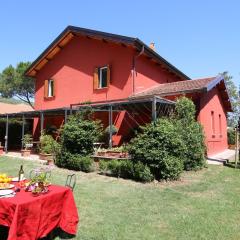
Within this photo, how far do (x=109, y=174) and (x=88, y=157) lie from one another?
59.0 inches

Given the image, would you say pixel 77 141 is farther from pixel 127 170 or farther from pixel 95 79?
pixel 95 79

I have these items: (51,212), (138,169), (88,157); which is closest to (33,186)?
(51,212)

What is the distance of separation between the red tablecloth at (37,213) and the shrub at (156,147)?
5.09 meters

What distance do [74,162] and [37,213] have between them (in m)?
7.98

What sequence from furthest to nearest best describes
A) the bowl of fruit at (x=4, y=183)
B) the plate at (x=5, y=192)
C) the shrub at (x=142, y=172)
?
the shrub at (x=142, y=172), the bowl of fruit at (x=4, y=183), the plate at (x=5, y=192)

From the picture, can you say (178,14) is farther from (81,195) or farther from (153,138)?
(81,195)

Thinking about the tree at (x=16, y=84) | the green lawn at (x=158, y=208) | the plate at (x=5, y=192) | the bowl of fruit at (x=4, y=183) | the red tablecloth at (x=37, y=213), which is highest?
the tree at (x=16, y=84)

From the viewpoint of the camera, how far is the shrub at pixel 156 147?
9.98m

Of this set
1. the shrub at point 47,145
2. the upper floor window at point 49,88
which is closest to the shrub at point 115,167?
the shrub at point 47,145

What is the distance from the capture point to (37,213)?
4.48 metres

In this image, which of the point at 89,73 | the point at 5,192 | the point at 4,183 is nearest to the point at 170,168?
the point at 4,183

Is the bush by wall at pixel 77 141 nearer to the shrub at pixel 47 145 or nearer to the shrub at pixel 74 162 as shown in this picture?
the shrub at pixel 74 162

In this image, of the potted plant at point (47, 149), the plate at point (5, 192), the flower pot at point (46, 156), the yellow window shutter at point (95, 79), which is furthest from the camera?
the yellow window shutter at point (95, 79)

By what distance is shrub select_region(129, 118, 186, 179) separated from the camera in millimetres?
9977
